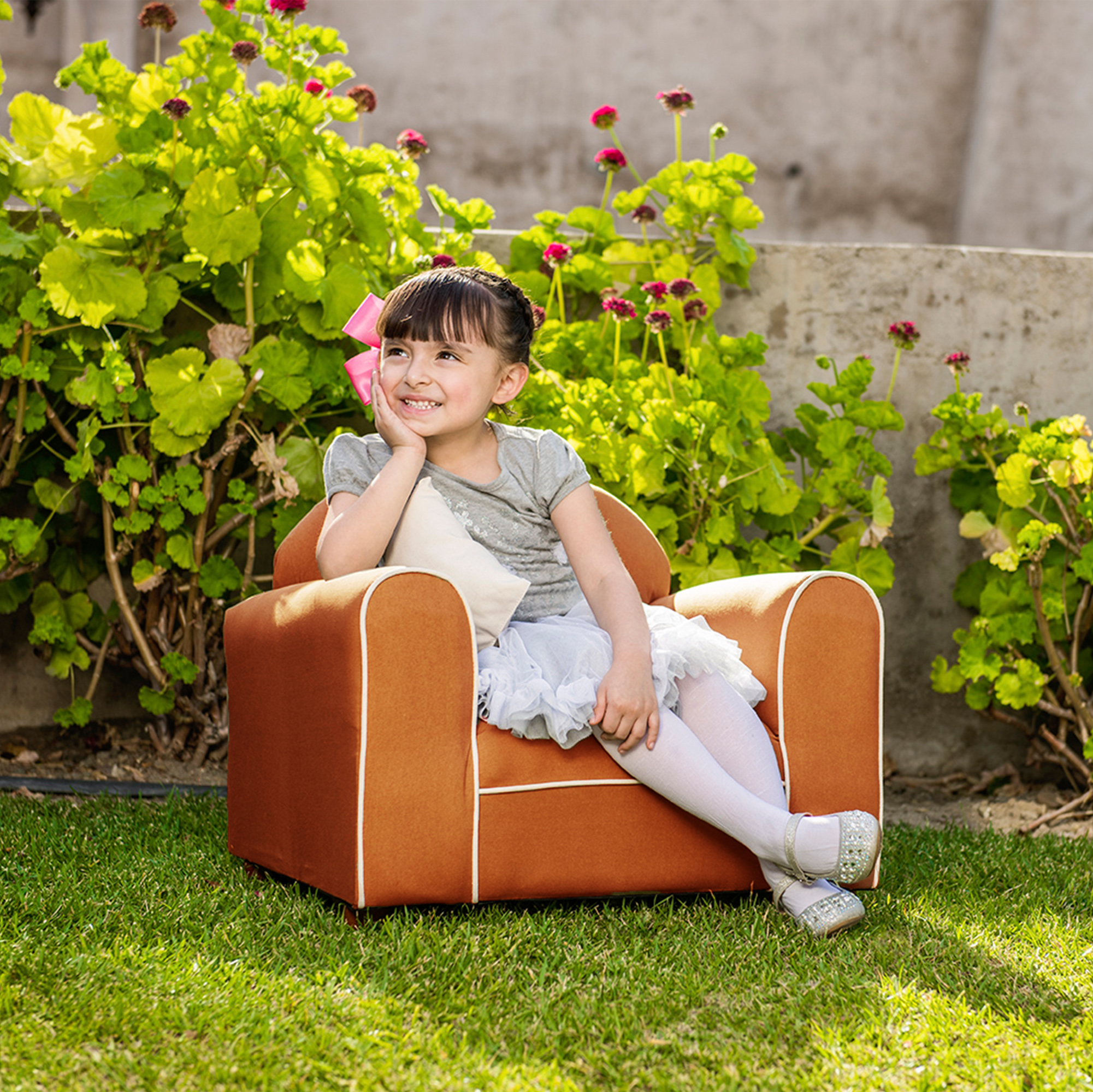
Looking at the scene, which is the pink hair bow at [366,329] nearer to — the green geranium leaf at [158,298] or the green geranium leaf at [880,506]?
the green geranium leaf at [158,298]

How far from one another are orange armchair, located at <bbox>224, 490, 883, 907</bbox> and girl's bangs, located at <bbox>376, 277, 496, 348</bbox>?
45 centimetres

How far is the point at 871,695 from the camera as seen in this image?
1.95m

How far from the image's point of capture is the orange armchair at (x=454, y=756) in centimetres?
169

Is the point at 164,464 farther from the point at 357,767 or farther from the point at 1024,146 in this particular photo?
the point at 1024,146

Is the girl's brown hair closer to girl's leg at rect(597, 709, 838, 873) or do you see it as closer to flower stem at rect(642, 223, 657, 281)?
girl's leg at rect(597, 709, 838, 873)

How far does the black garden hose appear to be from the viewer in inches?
104

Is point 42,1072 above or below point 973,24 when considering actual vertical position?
below

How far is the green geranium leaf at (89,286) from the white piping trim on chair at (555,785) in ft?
4.90

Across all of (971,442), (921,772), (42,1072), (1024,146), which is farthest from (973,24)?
(42,1072)

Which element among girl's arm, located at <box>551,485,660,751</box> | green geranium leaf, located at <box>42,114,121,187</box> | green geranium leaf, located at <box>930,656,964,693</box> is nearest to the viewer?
girl's arm, located at <box>551,485,660,751</box>

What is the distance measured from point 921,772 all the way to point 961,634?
502 millimetres

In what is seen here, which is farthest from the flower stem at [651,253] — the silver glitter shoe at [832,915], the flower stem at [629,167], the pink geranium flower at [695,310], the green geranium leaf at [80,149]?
the silver glitter shoe at [832,915]

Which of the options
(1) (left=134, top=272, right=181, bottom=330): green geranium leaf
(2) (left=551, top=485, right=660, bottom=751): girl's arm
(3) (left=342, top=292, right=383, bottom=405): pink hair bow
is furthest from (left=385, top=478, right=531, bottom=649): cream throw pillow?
(1) (left=134, top=272, right=181, bottom=330): green geranium leaf

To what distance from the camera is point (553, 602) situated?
2.14 metres
